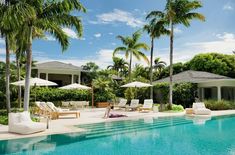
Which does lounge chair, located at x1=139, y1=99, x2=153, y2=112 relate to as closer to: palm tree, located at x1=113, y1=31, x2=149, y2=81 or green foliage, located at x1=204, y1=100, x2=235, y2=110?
green foliage, located at x1=204, y1=100, x2=235, y2=110

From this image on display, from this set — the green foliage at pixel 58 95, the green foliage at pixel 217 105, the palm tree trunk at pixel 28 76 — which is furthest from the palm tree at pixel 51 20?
the green foliage at pixel 217 105

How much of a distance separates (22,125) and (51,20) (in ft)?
21.5

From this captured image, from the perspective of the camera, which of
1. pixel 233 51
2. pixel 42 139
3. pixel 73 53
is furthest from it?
pixel 233 51

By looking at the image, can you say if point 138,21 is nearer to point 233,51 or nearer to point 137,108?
point 137,108

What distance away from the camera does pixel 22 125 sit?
11289 mm

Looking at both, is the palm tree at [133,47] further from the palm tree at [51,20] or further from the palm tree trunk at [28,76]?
the palm tree trunk at [28,76]

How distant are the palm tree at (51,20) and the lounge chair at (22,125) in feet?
8.56

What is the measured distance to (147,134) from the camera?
504 inches

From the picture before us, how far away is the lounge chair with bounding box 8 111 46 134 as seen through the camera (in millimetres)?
11250

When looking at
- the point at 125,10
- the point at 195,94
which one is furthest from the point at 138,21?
the point at 195,94

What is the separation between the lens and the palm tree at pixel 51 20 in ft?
47.3

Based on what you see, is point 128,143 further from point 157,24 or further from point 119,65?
point 119,65

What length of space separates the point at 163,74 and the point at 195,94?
79.1ft

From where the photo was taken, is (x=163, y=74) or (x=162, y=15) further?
(x=163, y=74)
